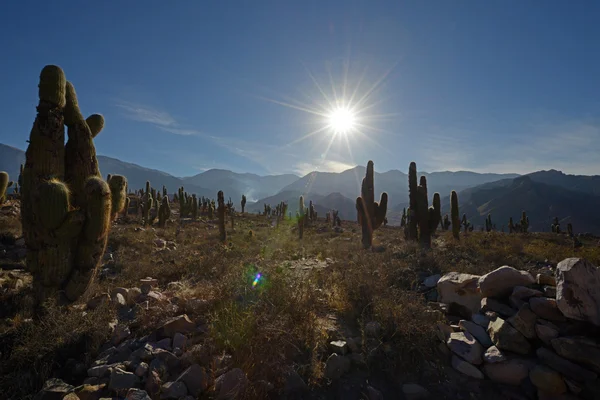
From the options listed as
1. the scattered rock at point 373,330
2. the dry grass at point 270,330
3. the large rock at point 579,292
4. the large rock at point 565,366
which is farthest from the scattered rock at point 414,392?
the large rock at point 579,292

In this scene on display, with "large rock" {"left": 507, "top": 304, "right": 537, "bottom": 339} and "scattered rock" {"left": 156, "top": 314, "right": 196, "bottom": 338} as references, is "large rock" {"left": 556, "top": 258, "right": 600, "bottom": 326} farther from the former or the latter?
"scattered rock" {"left": 156, "top": 314, "right": 196, "bottom": 338}

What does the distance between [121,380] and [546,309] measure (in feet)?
20.2

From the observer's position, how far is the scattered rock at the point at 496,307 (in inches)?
187

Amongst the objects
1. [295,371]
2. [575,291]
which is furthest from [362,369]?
[575,291]

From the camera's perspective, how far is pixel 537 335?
4.23 meters

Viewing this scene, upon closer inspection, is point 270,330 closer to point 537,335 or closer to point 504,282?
point 537,335

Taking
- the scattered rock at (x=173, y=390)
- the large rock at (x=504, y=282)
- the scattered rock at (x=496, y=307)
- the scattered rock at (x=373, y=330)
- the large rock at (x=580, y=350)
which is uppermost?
the large rock at (x=504, y=282)

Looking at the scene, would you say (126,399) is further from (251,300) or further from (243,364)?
(251,300)

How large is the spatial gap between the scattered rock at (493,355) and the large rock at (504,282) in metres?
1.14

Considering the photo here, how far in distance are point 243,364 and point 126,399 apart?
1356mm

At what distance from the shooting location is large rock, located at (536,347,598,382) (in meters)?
3.69

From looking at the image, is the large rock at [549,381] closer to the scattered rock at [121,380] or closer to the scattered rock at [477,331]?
the scattered rock at [477,331]

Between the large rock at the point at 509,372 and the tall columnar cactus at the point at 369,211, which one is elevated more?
the tall columnar cactus at the point at 369,211

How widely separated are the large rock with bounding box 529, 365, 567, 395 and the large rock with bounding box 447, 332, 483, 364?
0.65m
